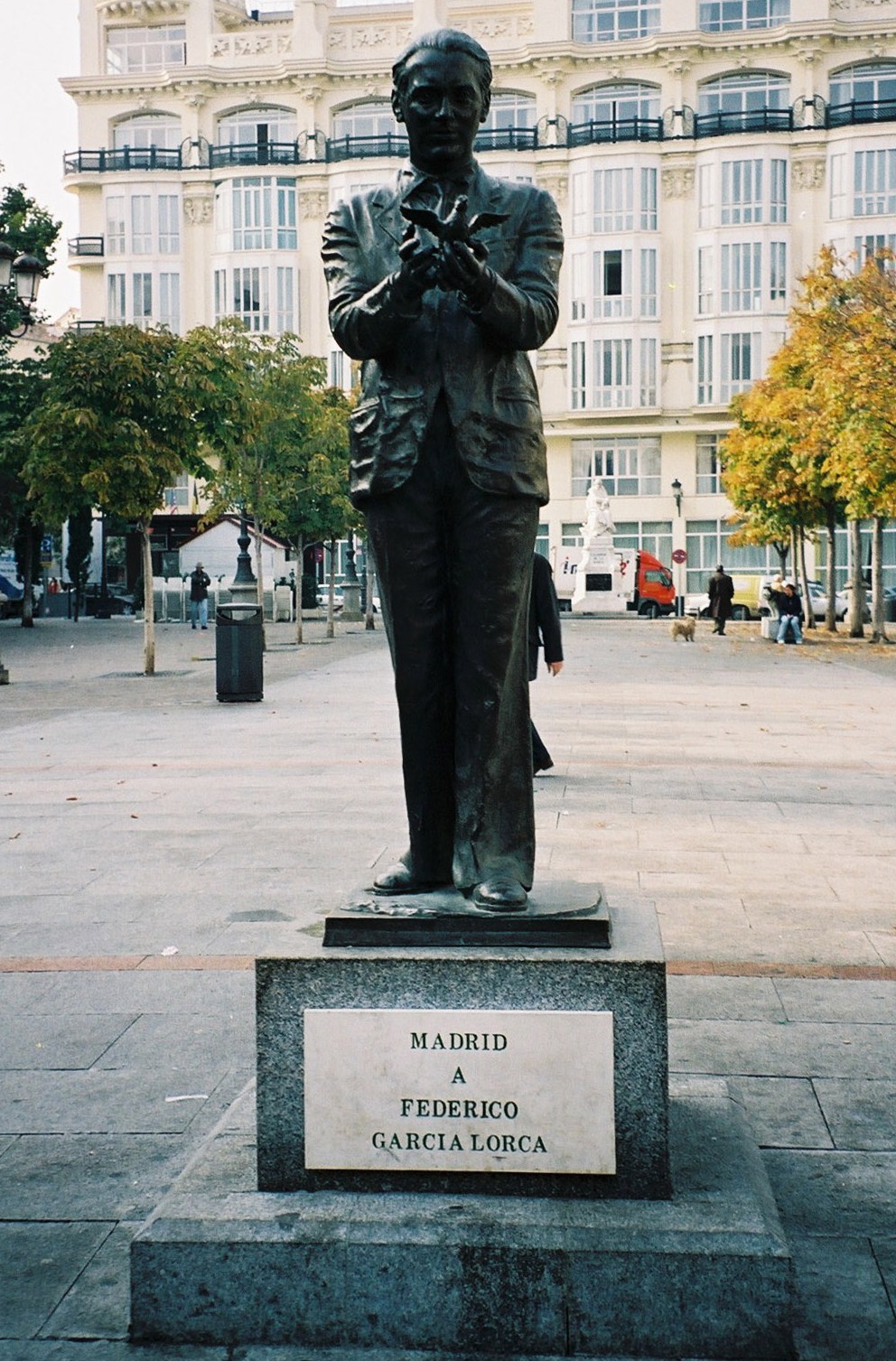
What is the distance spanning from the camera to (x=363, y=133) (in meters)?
69.6

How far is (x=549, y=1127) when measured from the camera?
3391 millimetres

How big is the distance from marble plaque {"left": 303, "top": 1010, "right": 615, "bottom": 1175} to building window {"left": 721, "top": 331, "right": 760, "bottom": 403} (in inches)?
2484

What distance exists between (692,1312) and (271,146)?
70.8m

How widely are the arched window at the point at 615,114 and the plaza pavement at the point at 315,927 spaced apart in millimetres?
53327

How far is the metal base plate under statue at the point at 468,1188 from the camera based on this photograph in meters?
3.15

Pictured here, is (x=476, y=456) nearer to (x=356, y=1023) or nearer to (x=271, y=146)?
(x=356, y=1023)

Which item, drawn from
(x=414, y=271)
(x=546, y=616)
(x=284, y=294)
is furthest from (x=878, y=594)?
(x=284, y=294)

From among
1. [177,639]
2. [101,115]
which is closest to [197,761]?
[177,639]

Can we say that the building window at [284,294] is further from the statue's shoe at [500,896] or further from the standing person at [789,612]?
the statue's shoe at [500,896]

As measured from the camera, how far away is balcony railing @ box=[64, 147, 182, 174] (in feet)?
232

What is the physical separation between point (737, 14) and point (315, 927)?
6938 centimetres

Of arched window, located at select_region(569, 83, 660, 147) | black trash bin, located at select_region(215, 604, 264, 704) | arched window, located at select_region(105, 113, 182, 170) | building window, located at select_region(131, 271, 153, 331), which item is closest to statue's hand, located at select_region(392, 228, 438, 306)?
black trash bin, located at select_region(215, 604, 264, 704)

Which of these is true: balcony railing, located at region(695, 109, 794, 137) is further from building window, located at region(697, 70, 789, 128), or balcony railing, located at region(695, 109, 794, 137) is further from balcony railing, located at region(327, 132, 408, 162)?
balcony railing, located at region(327, 132, 408, 162)

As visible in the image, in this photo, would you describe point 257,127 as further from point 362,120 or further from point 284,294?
point 284,294
